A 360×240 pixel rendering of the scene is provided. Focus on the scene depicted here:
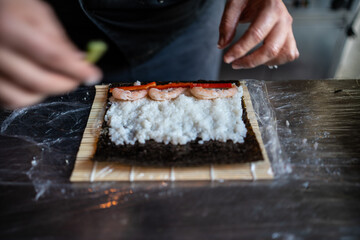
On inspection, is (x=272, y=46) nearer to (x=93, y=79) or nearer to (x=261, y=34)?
(x=261, y=34)

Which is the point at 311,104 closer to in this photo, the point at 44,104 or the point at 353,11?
the point at 44,104

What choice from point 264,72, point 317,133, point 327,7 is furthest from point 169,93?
point 327,7

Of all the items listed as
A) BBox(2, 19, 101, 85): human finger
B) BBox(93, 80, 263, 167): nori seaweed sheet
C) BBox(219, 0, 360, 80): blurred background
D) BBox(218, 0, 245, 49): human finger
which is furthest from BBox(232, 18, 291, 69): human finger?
BBox(219, 0, 360, 80): blurred background

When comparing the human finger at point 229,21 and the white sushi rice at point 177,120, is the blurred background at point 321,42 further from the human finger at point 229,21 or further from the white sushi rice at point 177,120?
the white sushi rice at point 177,120

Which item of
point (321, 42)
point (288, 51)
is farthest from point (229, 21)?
point (321, 42)

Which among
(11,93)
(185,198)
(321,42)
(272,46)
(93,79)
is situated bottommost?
(185,198)
